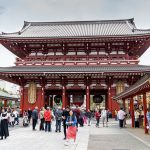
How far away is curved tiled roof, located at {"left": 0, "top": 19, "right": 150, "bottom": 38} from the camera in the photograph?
39.0m

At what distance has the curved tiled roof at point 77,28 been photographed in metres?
39.0

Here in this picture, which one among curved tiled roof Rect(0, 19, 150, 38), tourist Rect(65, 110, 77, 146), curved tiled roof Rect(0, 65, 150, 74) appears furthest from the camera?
curved tiled roof Rect(0, 19, 150, 38)

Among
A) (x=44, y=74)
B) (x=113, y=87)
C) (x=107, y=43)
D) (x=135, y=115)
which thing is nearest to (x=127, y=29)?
(x=107, y=43)

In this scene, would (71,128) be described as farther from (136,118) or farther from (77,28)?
(77,28)

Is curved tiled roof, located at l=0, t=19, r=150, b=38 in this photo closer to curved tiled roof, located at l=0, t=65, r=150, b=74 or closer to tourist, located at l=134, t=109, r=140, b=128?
curved tiled roof, located at l=0, t=65, r=150, b=74

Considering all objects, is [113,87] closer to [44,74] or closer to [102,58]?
[102,58]

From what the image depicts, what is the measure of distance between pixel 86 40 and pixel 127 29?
28.8 ft

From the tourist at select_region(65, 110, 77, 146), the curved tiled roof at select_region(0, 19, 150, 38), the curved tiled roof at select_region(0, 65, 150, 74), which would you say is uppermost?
the curved tiled roof at select_region(0, 19, 150, 38)

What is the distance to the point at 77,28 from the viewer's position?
42969 mm

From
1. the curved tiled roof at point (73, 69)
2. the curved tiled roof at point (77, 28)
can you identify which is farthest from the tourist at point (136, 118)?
the curved tiled roof at point (77, 28)

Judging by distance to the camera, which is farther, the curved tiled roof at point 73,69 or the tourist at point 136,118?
the curved tiled roof at point 73,69

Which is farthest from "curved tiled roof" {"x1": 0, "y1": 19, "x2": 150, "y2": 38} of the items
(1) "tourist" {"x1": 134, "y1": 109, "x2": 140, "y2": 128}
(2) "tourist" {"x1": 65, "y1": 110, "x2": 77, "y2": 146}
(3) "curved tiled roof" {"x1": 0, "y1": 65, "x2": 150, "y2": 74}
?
(2) "tourist" {"x1": 65, "y1": 110, "x2": 77, "y2": 146}

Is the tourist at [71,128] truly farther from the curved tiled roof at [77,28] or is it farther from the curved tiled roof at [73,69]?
the curved tiled roof at [77,28]

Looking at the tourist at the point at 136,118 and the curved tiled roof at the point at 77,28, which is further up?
the curved tiled roof at the point at 77,28
